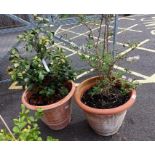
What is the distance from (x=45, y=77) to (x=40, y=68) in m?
0.16

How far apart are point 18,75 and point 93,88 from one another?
3.01ft

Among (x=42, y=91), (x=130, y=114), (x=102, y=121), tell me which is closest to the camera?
(x=102, y=121)

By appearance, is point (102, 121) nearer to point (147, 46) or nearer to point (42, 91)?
point (42, 91)

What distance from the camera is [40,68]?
293 centimetres

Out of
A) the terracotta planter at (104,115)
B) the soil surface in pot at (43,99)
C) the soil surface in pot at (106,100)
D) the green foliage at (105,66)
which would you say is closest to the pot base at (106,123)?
the terracotta planter at (104,115)

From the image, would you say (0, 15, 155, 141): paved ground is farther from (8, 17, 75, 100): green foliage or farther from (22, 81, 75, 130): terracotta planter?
(8, 17, 75, 100): green foliage

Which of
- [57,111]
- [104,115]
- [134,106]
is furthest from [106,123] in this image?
[134,106]

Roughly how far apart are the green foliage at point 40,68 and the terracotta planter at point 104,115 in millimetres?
234

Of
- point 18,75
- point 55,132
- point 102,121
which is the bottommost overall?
point 55,132

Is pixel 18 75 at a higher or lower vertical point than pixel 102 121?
higher

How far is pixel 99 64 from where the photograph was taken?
2.83m

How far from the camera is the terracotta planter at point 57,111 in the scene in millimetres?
2826

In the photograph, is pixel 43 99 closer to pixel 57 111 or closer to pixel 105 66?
pixel 57 111
